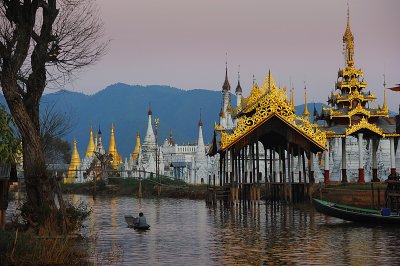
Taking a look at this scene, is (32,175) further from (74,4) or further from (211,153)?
(211,153)

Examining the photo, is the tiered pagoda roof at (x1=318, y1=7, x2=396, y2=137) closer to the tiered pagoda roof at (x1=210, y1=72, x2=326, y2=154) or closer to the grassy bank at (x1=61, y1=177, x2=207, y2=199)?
the tiered pagoda roof at (x1=210, y1=72, x2=326, y2=154)

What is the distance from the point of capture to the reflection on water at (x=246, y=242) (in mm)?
Result: 22047

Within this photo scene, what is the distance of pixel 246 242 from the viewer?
2669cm

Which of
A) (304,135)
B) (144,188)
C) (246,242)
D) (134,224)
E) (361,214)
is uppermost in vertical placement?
(304,135)

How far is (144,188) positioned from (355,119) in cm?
3218

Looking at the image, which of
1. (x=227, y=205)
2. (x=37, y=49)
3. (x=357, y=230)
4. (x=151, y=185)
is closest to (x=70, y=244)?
(x=37, y=49)

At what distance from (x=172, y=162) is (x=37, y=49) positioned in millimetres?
91828

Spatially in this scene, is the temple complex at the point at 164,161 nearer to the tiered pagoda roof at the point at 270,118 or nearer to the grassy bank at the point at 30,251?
the tiered pagoda roof at the point at 270,118

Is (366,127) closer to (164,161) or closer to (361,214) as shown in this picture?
(361,214)

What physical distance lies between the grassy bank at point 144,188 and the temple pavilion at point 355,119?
15918 millimetres

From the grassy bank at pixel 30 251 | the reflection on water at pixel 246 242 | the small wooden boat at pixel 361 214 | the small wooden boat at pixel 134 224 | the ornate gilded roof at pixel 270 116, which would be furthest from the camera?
the ornate gilded roof at pixel 270 116

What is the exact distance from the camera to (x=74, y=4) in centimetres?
2555

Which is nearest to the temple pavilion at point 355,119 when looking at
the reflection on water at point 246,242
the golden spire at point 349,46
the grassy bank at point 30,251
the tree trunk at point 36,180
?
the golden spire at point 349,46

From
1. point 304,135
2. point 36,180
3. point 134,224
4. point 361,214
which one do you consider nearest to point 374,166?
point 304,135
